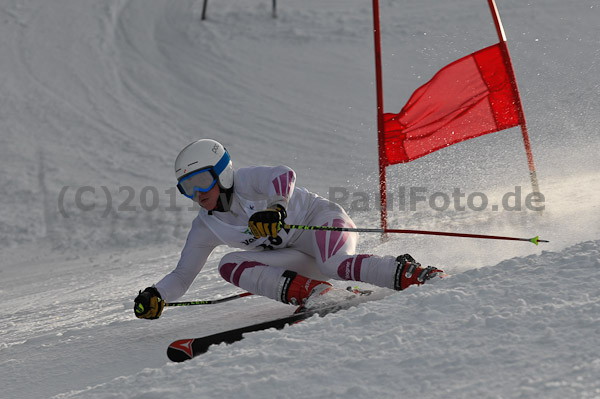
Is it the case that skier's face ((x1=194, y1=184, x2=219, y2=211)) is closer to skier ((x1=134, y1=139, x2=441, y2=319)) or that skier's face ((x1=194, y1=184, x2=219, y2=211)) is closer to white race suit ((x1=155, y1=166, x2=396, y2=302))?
skier ((x1=134, y1=139, x2=441, y2=319))

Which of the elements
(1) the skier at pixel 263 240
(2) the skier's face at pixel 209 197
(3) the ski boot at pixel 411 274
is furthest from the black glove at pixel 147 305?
(3) the ski boot at pixel 411 274

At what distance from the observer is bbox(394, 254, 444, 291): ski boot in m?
3.38

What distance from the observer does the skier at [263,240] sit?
11.8ft

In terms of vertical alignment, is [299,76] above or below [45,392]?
above

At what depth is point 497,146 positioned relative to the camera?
9859 millimetres

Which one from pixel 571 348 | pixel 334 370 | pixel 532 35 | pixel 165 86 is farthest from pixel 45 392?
pixel 532 35

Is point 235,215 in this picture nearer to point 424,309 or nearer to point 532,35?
point 424,309

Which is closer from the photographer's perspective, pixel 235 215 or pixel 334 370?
pixel 334 370

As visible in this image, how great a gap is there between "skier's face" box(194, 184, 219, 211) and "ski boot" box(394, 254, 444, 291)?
99 cm

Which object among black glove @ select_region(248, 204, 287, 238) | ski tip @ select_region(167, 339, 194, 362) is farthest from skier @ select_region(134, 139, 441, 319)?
ski tip @ select_region(167, 339, 194, 362)

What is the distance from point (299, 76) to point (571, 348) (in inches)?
410

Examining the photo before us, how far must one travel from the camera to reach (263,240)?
4.02 m

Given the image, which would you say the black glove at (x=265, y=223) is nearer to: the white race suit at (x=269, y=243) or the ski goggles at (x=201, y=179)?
the white race suit at (x=269, y=243)

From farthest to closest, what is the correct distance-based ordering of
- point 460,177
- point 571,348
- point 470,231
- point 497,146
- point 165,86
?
point 165,86 < point 497,146 < point 460,177 < point 470,231 < point 571,348
